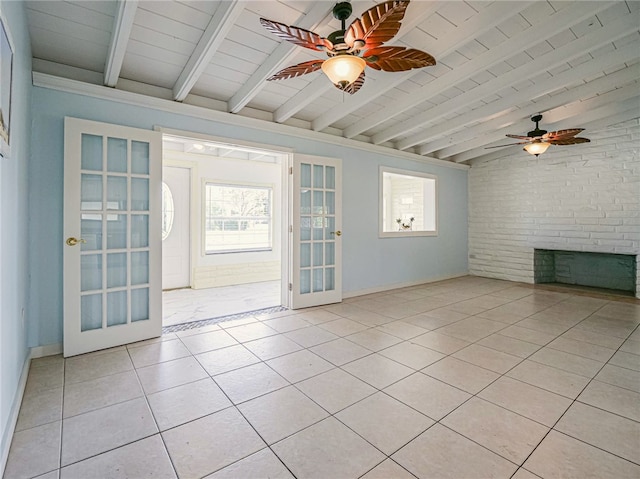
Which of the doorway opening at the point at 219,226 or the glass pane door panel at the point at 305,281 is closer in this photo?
the glass pane door panel at the point at 305,281

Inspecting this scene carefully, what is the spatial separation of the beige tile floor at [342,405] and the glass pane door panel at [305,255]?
110 centimetres

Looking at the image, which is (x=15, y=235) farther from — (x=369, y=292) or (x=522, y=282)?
(x=522, y=282)

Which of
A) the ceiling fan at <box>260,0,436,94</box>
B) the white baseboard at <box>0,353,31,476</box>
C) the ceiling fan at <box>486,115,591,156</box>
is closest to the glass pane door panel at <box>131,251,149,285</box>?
the white baseboard at <box>0,353,31,476</box>

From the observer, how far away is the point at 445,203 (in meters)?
6.63

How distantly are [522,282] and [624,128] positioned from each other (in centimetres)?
300

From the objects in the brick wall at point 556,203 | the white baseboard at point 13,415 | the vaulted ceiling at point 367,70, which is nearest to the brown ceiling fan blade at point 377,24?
the vaulted ceiling at point 367,70

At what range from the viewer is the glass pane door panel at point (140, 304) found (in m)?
3.23

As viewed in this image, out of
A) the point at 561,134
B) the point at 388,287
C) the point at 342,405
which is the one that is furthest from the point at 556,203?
the point at 342,405

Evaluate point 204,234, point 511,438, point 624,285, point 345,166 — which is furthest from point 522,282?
point 204,234

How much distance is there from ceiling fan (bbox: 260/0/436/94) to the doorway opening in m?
3.30

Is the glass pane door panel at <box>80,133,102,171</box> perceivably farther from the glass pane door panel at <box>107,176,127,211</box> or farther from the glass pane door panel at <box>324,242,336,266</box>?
the glass pane door panel at <box>324,242,336,266</box>

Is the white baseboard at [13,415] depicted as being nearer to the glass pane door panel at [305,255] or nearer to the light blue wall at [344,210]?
the light blue wall at [344,210]

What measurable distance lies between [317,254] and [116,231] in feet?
8.18

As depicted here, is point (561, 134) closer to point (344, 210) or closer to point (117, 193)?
point (344, 210)
